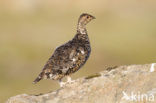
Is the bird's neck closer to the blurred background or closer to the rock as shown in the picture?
the rock

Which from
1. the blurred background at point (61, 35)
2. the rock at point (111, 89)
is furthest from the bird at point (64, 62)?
the blurred background at point (61, 35)

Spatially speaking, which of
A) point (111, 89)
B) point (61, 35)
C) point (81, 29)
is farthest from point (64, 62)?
point (61, 35)

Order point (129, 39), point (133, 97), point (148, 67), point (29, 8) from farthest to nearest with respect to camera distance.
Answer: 1. point (29, 8)
2. point (129, 39)
3. point (148, 67)
4. point (133, 97)

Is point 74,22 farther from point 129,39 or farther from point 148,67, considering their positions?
point 148,67

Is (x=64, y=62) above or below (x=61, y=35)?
below

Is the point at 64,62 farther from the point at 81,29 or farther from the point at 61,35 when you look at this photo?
the point at 61,35

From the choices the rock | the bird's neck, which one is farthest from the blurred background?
the rock

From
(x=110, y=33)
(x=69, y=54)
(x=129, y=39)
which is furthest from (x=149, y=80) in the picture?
(x=110, y=33)
